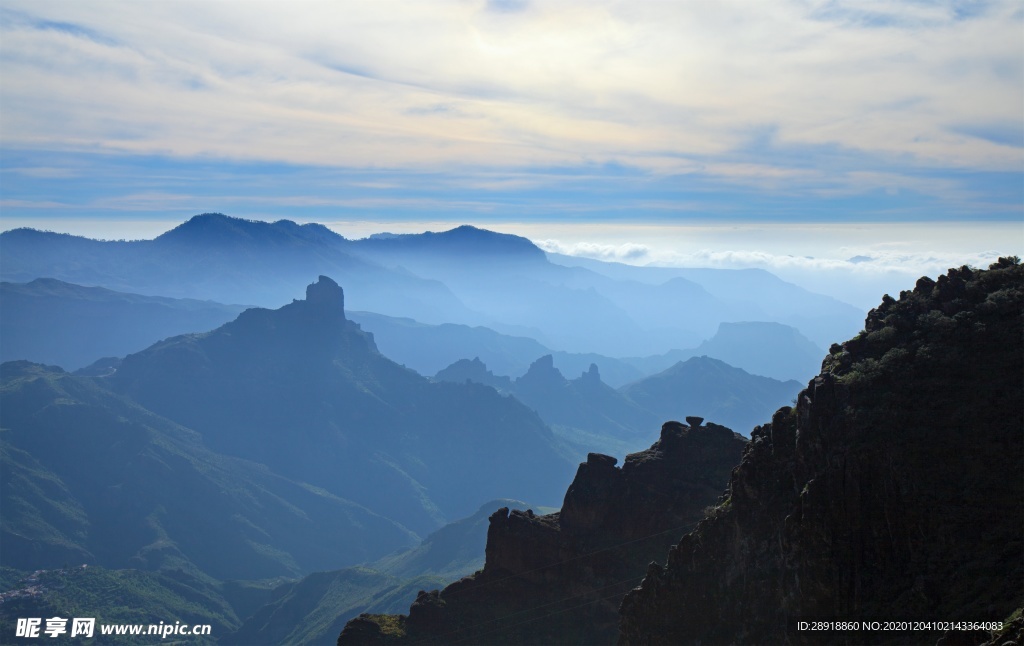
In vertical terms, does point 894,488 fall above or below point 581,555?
above

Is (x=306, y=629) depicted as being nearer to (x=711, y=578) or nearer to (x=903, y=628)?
(x=711, y=578)

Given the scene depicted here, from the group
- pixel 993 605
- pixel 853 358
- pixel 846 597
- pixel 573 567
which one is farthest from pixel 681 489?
pixel 993 605

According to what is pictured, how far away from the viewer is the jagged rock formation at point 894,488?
3953 centimetres

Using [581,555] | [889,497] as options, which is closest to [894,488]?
[889,497]

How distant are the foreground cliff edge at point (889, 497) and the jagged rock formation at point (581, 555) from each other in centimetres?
2469

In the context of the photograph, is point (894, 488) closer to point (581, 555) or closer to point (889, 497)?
point (889, 497)

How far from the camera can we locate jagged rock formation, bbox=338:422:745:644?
78.6m

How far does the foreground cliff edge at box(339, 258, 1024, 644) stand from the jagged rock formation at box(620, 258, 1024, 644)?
7 cm

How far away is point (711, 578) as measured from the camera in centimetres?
5256

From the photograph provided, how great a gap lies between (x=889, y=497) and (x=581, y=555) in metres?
43.5

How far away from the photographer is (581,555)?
268 feet

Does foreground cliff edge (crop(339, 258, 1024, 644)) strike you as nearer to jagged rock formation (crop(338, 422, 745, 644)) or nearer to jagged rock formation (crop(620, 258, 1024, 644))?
jagged rock formation (crop(620, 258, 1024, 644))

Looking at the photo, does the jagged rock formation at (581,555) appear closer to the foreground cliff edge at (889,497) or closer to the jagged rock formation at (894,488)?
the foreground cliff edge at (889,497)

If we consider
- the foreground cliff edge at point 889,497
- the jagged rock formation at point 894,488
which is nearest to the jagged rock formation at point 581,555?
the foreground cliff edge at point 889,497
